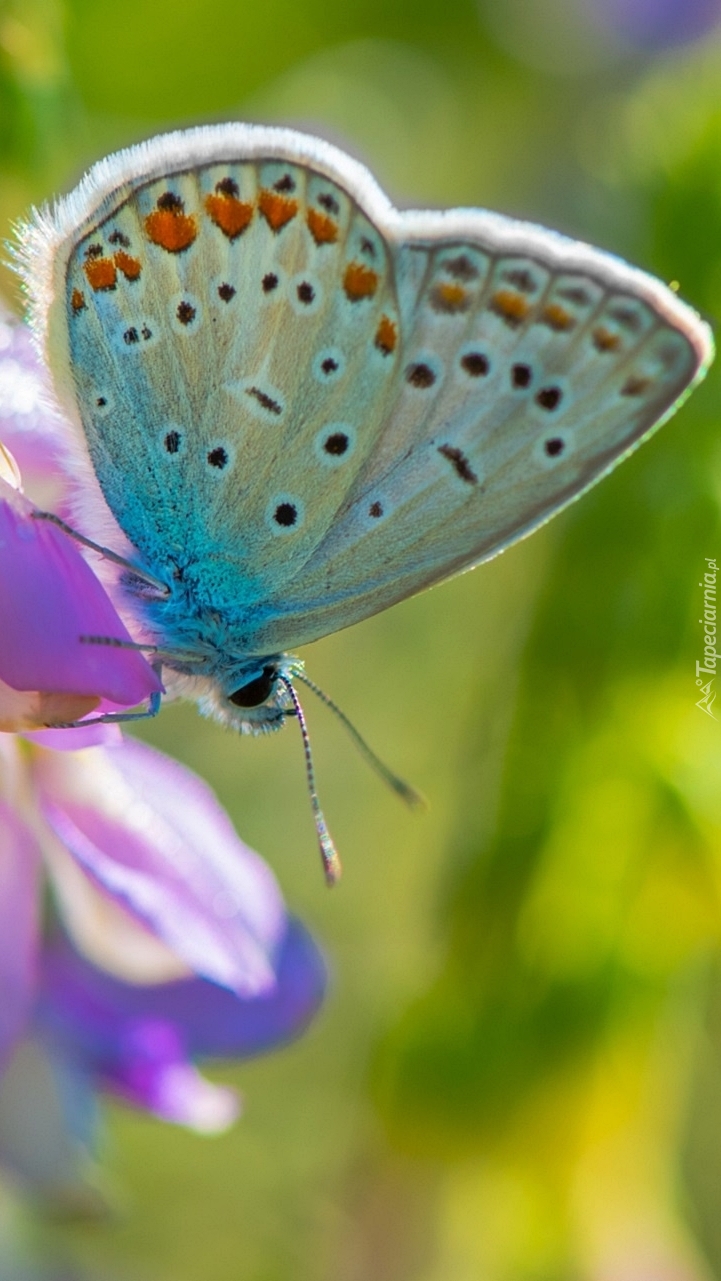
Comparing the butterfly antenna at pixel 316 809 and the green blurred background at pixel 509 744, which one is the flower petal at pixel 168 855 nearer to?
the butterfly antenna at pixel 316 809

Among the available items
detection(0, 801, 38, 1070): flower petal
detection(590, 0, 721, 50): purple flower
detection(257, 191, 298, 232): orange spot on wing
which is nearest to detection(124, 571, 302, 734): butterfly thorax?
detection(0, 801, 38, 1070): flower petal

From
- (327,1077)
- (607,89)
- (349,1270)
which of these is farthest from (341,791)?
(607,89)

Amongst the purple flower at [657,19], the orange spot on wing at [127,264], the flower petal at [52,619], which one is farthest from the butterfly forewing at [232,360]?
the purple flower at [657,19]

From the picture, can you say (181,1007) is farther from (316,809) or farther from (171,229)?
(171,229)

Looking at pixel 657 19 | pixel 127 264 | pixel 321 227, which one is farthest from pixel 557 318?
pixel 657 19

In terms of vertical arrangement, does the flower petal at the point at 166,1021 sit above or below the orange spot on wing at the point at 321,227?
below

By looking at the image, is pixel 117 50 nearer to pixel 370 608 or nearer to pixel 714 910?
pixel 370 608

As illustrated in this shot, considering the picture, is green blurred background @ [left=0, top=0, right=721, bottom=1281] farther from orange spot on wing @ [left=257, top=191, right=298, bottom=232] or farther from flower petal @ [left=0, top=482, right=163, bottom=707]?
flower petal @ [left=0, top=482, right=163, bottom=707]
